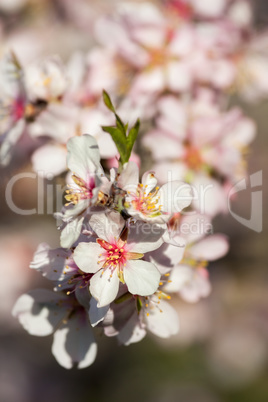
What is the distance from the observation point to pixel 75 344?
107cm

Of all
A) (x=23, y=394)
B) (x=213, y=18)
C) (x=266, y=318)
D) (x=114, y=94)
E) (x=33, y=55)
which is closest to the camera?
(x=114, y=94)

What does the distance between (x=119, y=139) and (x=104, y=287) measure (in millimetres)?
253

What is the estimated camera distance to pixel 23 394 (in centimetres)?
224

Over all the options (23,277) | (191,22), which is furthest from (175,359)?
(191,22)

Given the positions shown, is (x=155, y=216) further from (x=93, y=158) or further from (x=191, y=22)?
(x=191, y=22)

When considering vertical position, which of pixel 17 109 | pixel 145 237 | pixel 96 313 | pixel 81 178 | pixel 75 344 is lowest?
pixel 75 344

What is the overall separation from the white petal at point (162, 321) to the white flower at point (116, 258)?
6.1 inches

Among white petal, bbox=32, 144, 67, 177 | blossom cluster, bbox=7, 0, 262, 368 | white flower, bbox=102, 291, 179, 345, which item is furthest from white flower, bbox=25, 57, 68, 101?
white flower, bbox=102, 291, 179, 345

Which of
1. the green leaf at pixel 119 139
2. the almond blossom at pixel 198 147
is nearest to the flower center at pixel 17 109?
the almond blossom at pixel 198 147

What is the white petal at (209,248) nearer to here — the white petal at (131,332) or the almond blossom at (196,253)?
A: the almond blossom at (196,253)

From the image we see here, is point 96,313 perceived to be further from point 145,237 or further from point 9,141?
point 9,141

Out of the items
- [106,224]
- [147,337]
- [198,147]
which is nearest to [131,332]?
[106,224]

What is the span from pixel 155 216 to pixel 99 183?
0.36 ft

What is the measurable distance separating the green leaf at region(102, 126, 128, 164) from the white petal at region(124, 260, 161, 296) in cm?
18
